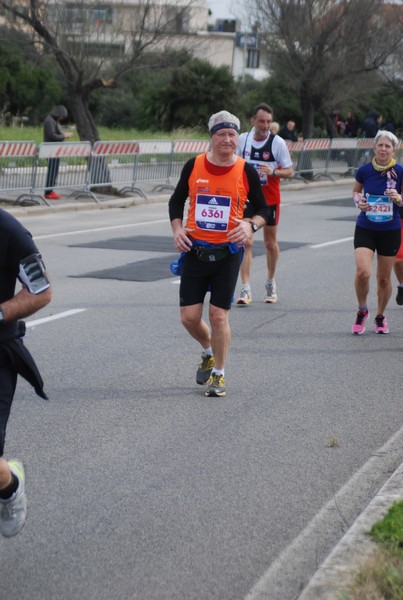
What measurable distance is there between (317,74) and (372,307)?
2523cm

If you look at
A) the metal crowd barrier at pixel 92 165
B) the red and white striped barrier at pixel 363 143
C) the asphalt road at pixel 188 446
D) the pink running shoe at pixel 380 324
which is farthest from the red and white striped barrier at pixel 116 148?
the pink running shoe at pixel 380 324

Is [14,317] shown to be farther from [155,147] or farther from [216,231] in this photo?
[155,147]

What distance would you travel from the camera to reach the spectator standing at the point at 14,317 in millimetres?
4250

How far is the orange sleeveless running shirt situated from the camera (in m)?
7.70

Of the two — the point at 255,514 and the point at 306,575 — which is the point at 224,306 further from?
the point at 306,575

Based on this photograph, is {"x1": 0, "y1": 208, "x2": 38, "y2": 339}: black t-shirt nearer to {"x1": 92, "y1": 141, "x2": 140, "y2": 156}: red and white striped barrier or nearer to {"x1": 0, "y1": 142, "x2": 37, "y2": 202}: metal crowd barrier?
{"x1": 0, "y1": 142, "x2": 37, "y2": 202}: metal crowd barrier

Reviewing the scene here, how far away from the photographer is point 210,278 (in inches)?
308

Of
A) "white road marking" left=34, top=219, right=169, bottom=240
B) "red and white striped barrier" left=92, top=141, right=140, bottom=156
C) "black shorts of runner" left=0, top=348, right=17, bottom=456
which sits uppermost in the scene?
A: "black shorts of runner" left=0, top=348, right=17, bottom=456

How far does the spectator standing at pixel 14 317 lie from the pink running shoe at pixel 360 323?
6.17 meters

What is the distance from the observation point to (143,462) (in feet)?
20.6

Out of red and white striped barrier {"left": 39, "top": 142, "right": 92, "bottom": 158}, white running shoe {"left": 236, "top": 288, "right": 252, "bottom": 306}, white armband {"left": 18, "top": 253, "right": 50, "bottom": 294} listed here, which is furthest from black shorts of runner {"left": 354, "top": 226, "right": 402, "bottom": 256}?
red and white striped barrier {"left": 39, "top": 142, "right": 92, "bottom": 158}

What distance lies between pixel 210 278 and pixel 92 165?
17.1 m

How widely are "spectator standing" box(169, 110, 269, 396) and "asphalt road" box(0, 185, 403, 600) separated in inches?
23.8

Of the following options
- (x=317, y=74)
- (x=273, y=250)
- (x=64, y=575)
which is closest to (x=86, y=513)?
(x=64, y=575)
